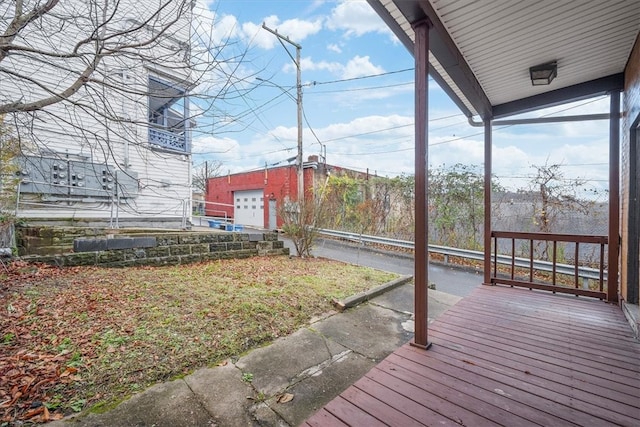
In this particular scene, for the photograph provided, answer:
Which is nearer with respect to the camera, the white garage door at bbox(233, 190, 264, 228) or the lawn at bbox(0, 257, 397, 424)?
the lawn at bbox(0, 257, 397, 424)

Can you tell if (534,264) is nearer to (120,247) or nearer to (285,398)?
(285,398)

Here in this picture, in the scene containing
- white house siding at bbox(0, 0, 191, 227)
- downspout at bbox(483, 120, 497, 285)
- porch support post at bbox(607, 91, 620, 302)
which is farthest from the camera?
downspout at bbox(483, 120, 497, 285)

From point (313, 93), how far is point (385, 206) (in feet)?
15.8

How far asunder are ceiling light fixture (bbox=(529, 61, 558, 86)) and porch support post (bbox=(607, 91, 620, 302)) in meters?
0.86

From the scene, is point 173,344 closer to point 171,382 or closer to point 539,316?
point 171,382

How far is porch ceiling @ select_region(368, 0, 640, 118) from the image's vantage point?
2074 mm

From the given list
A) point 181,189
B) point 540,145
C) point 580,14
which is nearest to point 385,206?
point 540,145

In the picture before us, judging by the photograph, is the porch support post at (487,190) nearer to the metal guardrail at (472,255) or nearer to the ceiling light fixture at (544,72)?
the ceiling light fixture at (544,72)

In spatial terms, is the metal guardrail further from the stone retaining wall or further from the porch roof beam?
the porch roof beam

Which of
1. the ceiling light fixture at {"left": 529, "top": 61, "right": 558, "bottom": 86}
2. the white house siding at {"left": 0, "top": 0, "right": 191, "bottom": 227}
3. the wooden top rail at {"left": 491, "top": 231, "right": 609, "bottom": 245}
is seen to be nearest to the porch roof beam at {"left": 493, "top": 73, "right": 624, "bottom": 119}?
the ceiling light fixture at {"left": 529, "top": 61, "right": 558, "bottom": 86}

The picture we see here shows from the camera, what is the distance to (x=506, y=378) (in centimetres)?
182

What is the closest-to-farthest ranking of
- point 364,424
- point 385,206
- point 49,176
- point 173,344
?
point 364,424, point 173,344, point 49,176, point 385,206

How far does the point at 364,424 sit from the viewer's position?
146 cm

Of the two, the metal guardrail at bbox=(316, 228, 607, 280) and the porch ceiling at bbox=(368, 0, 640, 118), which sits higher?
the porch ceiling at bbox=(368, 0, 640, 118)
